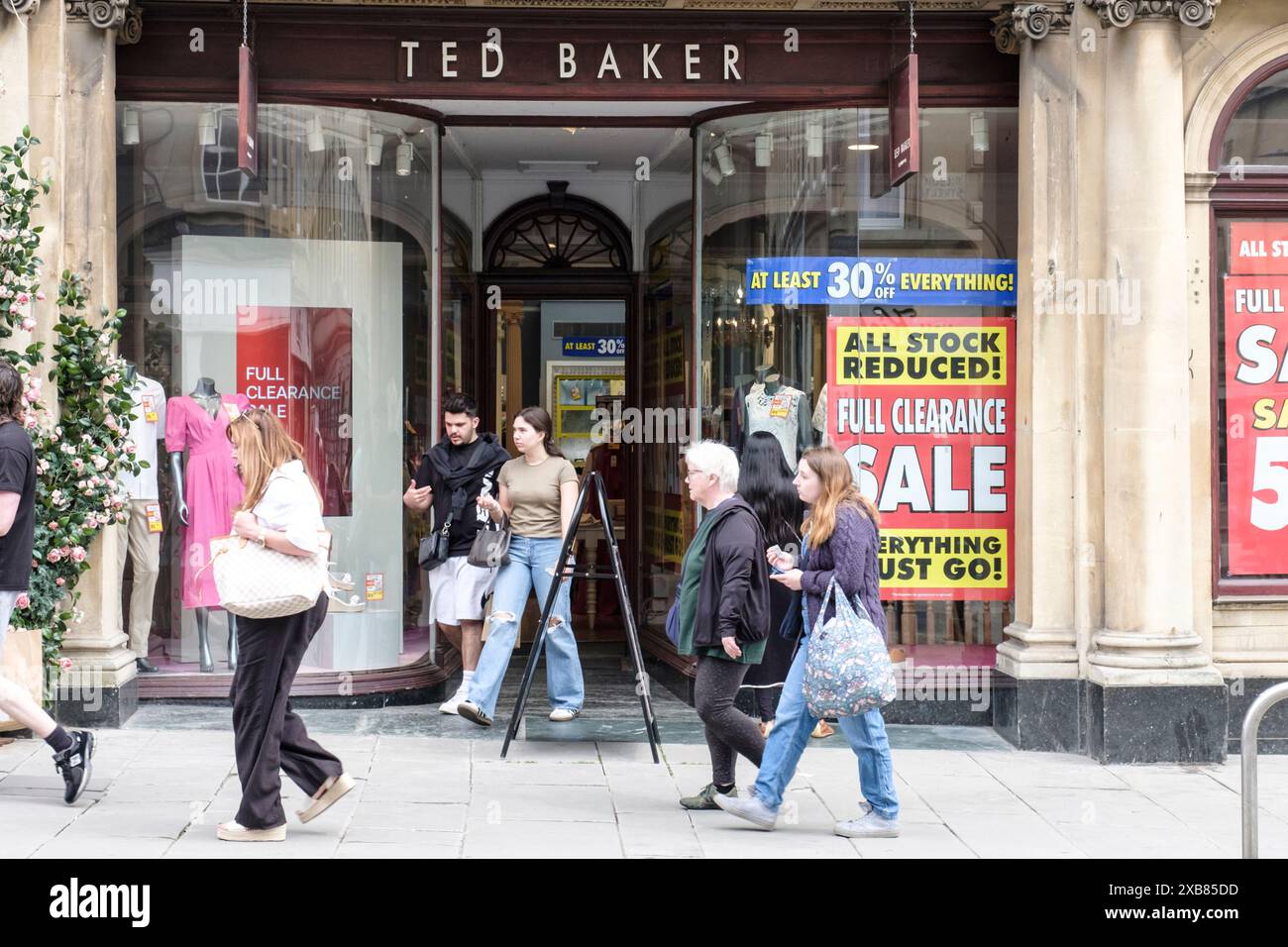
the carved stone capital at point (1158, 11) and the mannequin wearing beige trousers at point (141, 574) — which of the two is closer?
the carved stone capital at point (1158, 11)

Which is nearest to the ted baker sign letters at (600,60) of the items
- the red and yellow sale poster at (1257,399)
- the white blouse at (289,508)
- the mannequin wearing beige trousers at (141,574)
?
the mannequin wearing beige trousers at (141,574)

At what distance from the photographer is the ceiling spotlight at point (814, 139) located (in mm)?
9711

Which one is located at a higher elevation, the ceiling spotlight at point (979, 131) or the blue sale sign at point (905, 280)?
the ceiling spotlight at point (979, 131)

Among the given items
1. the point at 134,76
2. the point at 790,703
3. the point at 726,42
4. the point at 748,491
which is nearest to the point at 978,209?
the point at 726,42

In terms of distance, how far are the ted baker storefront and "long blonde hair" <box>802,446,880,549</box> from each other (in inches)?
107

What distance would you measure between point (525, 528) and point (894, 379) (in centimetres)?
255

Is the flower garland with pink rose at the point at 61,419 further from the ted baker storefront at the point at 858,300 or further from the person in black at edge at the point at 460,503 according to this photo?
the person in black at edge at the point at 460,503

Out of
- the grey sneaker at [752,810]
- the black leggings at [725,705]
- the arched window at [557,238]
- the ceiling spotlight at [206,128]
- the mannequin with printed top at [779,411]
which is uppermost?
the ceiling spotlight at [206,128]

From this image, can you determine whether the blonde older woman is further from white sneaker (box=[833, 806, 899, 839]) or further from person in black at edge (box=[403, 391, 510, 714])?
person in black at edge (box=[403, 391, 510, 714])

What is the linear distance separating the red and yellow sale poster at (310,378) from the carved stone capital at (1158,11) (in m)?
4.99

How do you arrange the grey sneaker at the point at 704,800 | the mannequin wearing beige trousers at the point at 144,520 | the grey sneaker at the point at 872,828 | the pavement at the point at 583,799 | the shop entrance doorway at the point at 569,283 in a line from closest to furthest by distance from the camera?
the pavement at the point at 583,799 → the grey sneaker at the point at 872,828 → the grey sneaker at the point at 704,800 → the mannequin wearing beige trousers at the point at 144,520 → the shop entrance doorway at the point at 569,283

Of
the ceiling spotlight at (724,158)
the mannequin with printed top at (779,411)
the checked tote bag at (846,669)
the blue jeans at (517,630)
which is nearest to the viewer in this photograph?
the checked tote bag at (846,669)

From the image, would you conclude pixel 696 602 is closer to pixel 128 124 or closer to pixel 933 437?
pixel 933 437

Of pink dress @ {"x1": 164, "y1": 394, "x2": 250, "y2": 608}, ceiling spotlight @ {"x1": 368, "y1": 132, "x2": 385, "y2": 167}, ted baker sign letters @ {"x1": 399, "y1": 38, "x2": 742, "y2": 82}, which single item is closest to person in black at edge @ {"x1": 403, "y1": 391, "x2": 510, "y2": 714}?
pink dress @ {"x1": 164, "y1": 394, "x2": 250, "y2": 608}
